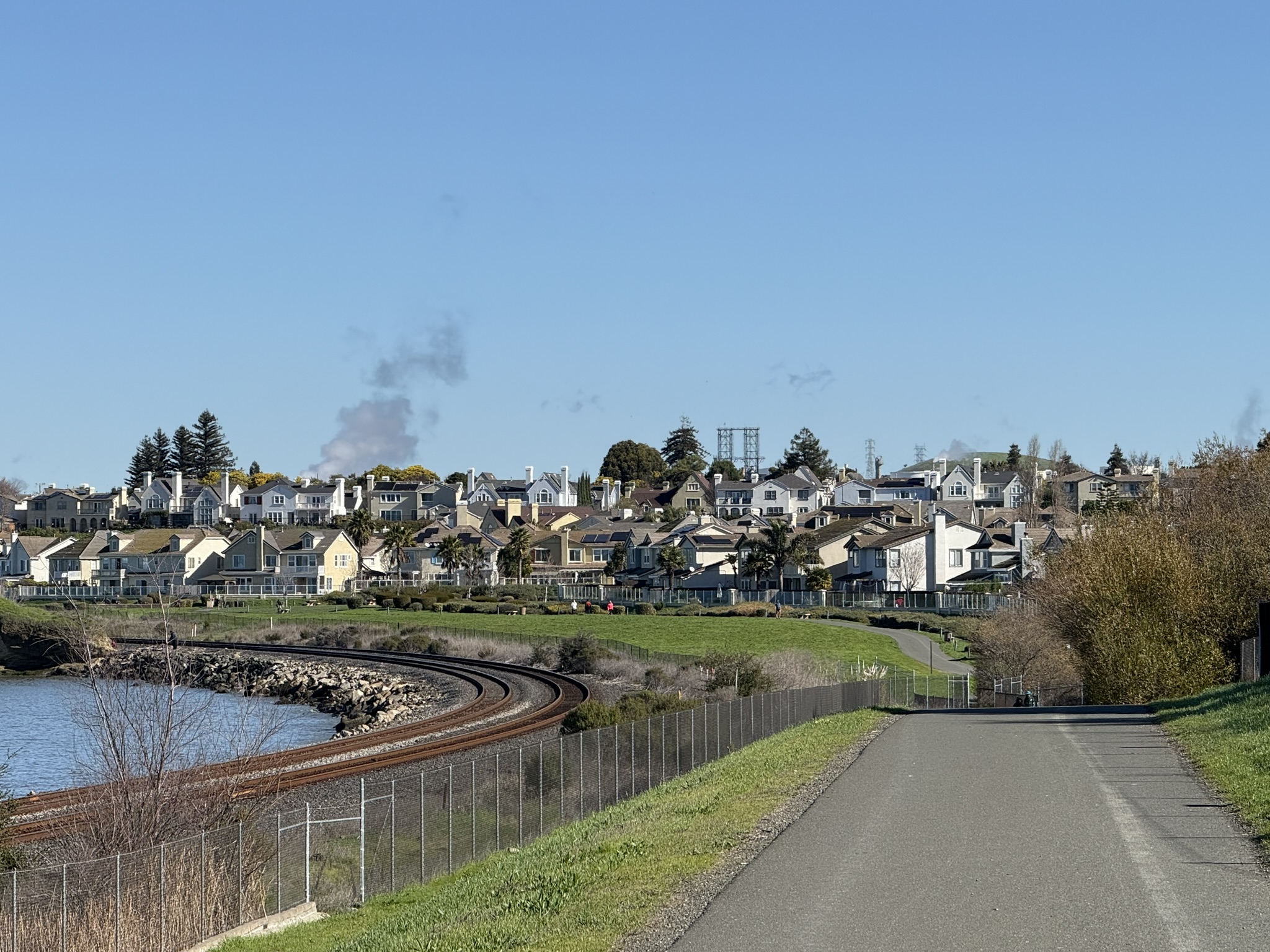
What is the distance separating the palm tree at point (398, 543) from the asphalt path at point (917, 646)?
5829 centimetres

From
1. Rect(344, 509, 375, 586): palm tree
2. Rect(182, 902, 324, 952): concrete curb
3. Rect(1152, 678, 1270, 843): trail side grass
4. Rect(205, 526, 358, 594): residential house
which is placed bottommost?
Rect(182, 902, 324, 952): concrete curb

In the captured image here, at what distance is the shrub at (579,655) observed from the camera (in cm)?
7900

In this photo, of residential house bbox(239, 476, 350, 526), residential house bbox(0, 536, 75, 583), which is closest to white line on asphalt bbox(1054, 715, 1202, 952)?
residential house bbox(0, 536, 75, 583)

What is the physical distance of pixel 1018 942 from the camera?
45.6ft

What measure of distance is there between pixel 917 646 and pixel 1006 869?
7739cm

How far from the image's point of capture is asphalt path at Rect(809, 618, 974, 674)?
84.4 m

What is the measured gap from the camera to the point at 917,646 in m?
93.5

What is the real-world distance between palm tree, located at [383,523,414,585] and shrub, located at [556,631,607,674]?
76910mm

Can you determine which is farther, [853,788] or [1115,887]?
[853,788]

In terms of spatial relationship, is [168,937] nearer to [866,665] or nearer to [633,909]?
[633,909]

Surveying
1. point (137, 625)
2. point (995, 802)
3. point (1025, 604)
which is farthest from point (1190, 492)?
point (137, 625)

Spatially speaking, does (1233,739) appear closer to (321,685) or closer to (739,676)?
(739,676)

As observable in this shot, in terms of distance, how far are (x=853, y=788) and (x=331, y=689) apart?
189 feet

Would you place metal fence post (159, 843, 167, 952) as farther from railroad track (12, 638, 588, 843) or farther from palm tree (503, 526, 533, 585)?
palm tree (503, 526, 533, 585)
